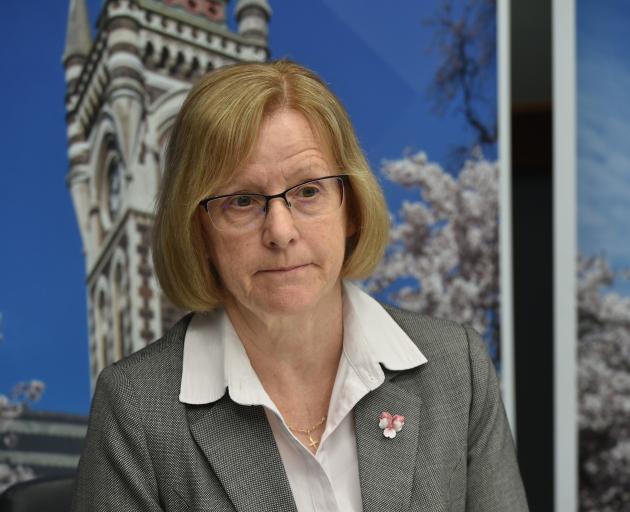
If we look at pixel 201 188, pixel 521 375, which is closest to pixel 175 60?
pixel 201 188

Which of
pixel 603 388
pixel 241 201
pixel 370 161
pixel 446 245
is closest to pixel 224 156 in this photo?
pixel 241 201

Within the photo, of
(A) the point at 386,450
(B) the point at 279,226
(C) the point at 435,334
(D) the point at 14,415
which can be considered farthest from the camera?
(D) the point at 14,415

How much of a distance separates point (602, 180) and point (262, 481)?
1706 millimetres

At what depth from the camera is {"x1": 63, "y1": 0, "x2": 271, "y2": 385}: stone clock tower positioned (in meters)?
2.22

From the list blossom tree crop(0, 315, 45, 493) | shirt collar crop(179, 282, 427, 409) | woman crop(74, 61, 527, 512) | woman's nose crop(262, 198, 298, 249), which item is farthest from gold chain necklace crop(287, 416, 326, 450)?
blossom tree crop(0, 315, 45, 493)

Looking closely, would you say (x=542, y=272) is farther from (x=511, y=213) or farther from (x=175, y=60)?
(x=175, y=60)

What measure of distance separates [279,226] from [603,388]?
170 centimetres

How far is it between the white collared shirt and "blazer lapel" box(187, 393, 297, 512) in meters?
0.03

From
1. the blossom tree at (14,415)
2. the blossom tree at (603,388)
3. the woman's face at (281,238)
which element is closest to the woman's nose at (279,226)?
the woman's face at (281,238)

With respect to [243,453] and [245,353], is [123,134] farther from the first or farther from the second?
[243,453]

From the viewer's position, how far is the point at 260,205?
127 cm

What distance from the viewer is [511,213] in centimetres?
250

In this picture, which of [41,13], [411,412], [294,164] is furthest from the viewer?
[41,13]

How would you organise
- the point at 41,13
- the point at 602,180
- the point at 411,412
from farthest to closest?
the point at 602,180 < the point at 41,13 < the point at 411,412
